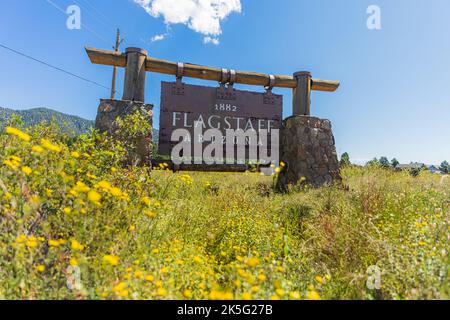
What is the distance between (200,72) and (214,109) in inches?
37.4

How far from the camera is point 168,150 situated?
18.0 feet

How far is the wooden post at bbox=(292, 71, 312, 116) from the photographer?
645 centimetres

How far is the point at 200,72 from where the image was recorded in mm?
5809

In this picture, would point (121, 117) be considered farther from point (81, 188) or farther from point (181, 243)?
point (81, 188)

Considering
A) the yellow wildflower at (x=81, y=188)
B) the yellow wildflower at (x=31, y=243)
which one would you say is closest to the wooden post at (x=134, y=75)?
the yellow wildflower at (x=81, y=188)


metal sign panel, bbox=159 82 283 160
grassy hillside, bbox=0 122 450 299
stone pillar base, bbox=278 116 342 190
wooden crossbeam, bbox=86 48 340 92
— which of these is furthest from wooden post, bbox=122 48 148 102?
stone pillar base, bbox=278 116 342 190

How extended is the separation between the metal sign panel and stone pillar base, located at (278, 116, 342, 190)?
A: 1.61 feet

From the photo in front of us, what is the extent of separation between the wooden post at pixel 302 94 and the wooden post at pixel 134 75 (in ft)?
13.1

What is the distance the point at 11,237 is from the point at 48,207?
75 centimetres

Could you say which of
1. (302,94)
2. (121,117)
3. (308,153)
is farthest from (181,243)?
(302,94)

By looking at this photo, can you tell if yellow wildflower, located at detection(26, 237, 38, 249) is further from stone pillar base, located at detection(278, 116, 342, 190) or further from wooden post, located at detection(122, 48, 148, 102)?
stone pillar base, located at detection(278, 116, 342, 190)

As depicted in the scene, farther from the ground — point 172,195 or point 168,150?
point 168,150
